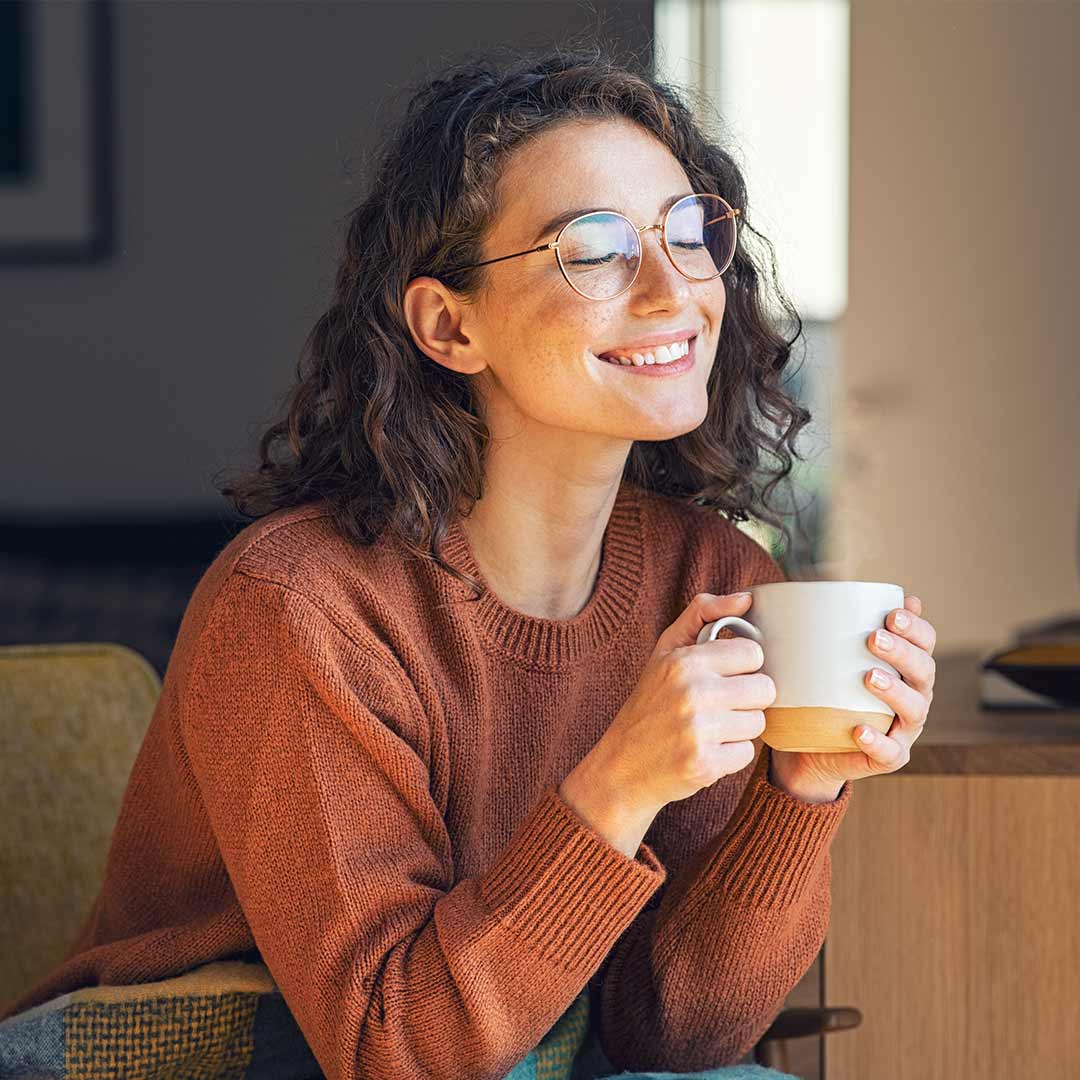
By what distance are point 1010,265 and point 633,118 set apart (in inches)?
84.9

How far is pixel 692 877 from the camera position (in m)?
1.21

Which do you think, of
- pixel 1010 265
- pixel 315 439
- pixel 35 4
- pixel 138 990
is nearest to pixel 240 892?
pixel 138 990

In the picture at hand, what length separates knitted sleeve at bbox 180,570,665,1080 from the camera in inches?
40.1

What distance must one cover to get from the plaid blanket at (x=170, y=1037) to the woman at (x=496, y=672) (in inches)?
2.3

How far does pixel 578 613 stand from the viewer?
132 cm

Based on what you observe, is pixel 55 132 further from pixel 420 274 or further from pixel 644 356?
pixel 644 356

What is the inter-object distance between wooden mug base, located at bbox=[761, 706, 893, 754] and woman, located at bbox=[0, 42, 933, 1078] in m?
0.02

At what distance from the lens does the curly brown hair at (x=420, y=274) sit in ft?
4.04

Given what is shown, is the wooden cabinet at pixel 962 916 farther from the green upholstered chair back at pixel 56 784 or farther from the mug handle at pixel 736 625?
the green upholstered chair back at pixel 56 784

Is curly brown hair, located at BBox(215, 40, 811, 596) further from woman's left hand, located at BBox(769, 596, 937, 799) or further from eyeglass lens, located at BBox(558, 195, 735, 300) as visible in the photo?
woman's left hand, located at BBox(769, 596, 937, 799)

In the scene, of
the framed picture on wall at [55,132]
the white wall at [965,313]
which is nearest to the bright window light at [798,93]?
the white wall at [965,313]

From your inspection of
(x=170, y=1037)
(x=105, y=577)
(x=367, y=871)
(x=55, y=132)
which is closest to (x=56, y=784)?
(x=170, y=1037)

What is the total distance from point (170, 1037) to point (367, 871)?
0.20m

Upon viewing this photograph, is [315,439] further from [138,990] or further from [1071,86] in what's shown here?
[1071,86]
